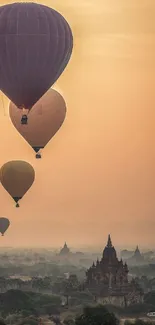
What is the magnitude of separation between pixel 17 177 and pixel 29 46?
1010 centimetres

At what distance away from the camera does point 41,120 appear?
75.8 ft

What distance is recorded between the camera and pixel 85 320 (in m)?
50.3

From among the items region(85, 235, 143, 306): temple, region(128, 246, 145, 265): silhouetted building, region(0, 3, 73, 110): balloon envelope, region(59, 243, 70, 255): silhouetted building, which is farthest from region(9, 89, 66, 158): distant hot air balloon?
region(59, 243, 70, 255): silhouetted building

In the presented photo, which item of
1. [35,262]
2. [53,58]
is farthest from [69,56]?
[35,262]

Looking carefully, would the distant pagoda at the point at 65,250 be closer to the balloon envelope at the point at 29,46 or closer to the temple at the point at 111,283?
the temple at the point at 111,283

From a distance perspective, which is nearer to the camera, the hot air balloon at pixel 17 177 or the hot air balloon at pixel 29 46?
the hot air balloon at pixel 29 46

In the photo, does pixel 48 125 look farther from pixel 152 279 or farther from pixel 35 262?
pixel 35 262

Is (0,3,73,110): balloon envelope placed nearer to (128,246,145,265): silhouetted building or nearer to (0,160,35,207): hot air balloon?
(0,160,35,207): hot air balloon

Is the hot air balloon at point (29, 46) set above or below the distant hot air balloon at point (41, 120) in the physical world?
above

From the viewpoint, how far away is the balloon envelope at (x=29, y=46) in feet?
64.2

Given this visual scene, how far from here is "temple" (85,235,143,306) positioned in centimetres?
7644

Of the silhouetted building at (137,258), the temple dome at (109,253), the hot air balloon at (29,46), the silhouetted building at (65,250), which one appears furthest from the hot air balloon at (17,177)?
the silhouetted building at (65,250)

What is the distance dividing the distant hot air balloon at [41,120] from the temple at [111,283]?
52.4 meters

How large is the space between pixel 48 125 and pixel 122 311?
50501 millimetres
